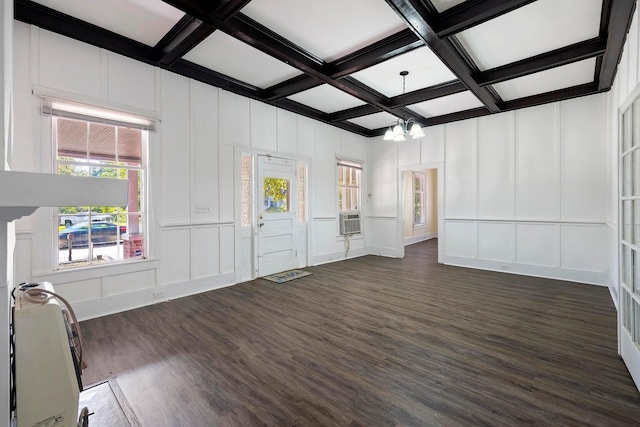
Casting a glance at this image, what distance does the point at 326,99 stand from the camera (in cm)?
531

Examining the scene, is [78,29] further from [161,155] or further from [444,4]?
[444,4]

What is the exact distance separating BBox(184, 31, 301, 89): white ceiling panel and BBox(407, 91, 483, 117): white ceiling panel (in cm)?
262

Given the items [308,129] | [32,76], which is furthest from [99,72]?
[308,129]

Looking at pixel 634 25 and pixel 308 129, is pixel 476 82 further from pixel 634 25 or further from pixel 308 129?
pixel 308 129

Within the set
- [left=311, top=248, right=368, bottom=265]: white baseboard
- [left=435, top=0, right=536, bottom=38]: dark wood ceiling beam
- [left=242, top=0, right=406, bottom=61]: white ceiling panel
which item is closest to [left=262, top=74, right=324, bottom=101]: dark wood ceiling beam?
[left=242, top=0, right=406, bottom=61]: white ceiling panel

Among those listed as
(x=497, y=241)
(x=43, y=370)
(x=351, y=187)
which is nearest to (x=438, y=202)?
(x=497, y=241)

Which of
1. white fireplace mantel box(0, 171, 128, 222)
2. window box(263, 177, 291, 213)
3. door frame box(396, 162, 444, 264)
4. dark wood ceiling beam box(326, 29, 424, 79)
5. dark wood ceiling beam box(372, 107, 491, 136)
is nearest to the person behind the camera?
white fireplace mantel box(0, 171, 128, 222)

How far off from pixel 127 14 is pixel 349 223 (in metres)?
5.19

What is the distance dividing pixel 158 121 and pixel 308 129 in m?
2.89

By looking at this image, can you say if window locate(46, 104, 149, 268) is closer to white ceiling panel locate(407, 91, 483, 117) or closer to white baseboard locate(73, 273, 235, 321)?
white baseboard locate(73, 273, 235, 321)

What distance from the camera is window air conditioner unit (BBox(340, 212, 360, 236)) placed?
6.77 m

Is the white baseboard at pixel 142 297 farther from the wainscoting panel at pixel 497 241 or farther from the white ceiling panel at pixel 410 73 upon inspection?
the wainscoting panel at pixel 497 241

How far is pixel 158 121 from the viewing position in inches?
152

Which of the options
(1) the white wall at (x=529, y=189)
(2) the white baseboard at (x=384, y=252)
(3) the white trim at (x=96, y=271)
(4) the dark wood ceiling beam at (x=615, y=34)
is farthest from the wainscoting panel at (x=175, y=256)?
(4) the dark wood ceiling beam at (x=615, y=34)
